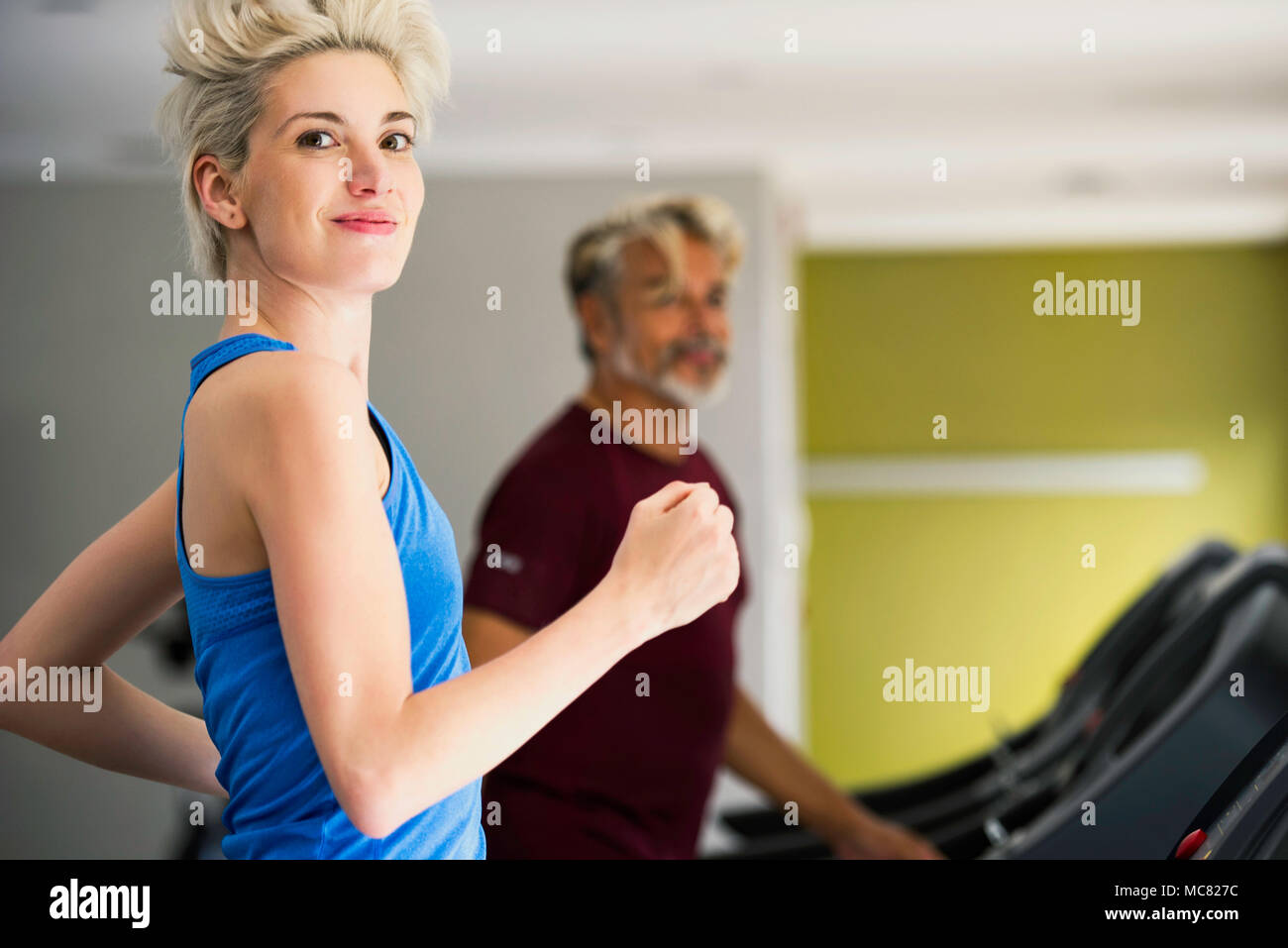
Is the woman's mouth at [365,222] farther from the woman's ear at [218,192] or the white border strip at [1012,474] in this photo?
the white border strip at [1012,474]

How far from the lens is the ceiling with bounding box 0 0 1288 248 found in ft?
6.65

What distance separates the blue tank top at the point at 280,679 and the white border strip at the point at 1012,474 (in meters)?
4.18

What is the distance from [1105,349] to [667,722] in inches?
160

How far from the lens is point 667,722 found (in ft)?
3.91

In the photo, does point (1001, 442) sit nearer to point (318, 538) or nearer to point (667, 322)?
point (667, 322)

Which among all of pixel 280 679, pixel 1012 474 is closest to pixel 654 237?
pixel 280 679

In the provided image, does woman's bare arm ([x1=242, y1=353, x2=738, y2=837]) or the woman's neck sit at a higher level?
the woman's neck

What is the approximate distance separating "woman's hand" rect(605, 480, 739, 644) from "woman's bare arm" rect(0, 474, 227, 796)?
0.92 ft

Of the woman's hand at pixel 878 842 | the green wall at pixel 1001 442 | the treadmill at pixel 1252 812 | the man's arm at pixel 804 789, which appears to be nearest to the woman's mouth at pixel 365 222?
the treadmill at pixel 1252 812

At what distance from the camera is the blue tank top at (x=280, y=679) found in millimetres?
606

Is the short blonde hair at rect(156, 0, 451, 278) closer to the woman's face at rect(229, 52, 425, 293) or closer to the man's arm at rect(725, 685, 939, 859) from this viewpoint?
the woman's face at rect(229, 52, 425, 293)

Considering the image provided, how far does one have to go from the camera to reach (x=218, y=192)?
0.65m

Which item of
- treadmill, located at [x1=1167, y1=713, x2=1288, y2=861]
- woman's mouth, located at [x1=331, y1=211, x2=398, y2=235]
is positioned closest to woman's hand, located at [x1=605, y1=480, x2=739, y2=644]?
woman's mouth, located at [x1=331, y1=211, x2=398, y2=235]
